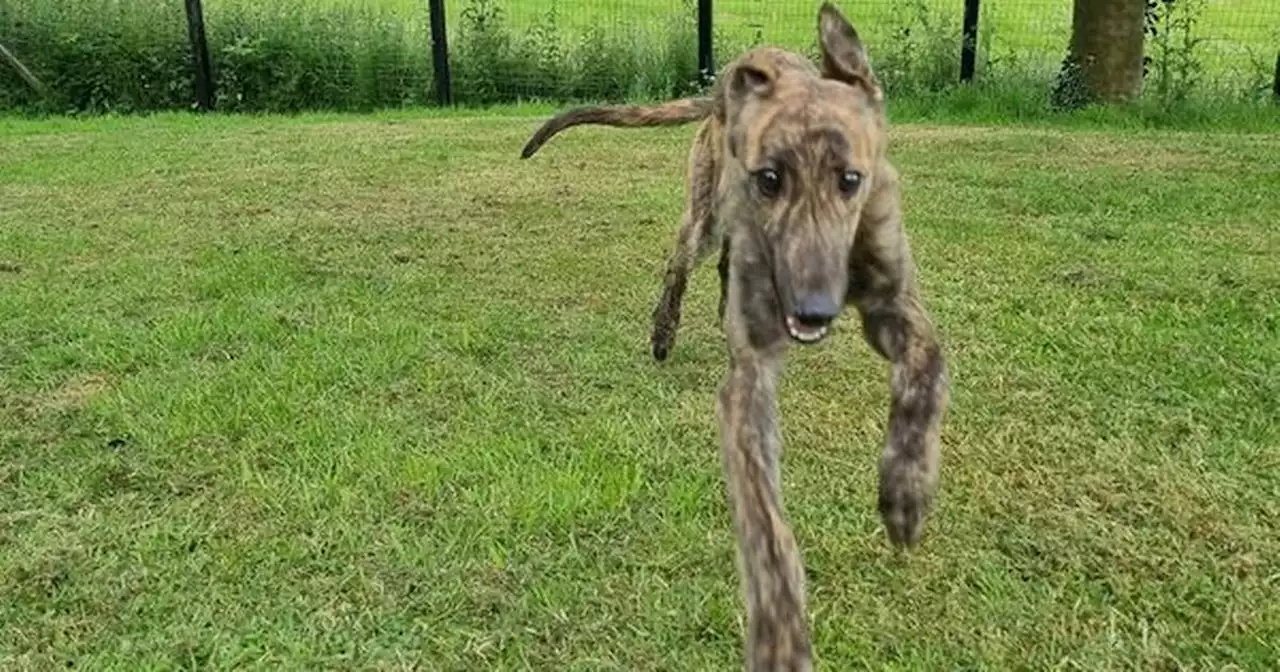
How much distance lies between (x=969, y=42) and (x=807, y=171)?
32.0 feet

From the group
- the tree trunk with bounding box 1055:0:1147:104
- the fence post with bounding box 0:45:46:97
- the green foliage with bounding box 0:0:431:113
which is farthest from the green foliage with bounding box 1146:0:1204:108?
the fence post with bounding box 0:45:46:97

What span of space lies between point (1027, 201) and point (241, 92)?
26.4 feet

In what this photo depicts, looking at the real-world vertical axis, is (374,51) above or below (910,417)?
above

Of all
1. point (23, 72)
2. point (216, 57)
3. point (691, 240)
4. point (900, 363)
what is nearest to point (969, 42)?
point (216, 57)

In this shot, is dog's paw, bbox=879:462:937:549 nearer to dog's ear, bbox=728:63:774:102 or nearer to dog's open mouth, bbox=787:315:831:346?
dog's open mouth, bbox=787:315:831:346

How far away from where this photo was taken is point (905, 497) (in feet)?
8.75

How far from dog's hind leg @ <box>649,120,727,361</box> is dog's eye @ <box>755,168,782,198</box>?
1.10 metres

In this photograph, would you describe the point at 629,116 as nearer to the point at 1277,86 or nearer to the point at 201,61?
the point at 1277,86

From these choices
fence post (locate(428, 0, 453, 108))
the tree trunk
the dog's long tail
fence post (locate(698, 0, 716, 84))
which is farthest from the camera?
fence post (locate(428, 0, 453, 108))

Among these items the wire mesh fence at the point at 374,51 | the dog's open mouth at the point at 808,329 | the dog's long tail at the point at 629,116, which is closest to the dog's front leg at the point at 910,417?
the dog's open mouth at the point at 808,329

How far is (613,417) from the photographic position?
171 inches

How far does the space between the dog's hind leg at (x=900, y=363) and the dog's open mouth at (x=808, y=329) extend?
369mm

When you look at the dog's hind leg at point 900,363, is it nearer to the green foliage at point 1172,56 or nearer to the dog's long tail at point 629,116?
the dog's long tail at point 629,116

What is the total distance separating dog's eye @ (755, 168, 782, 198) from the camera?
2627 millimetres
